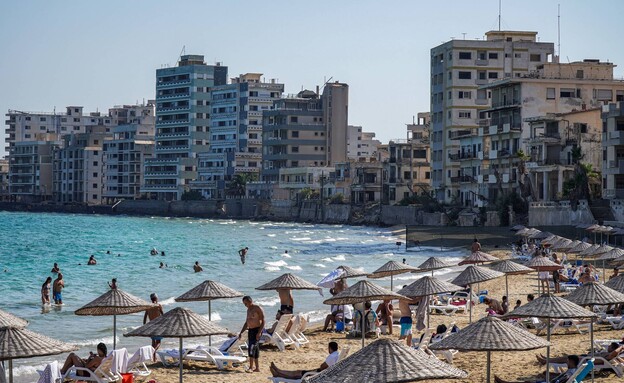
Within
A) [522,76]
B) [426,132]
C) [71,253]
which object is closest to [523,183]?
[522,76]

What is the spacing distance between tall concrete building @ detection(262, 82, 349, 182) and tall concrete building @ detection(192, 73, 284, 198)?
31.8ft

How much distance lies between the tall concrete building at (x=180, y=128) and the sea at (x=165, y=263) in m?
26.7

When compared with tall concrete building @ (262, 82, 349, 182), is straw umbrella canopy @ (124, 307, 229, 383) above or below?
below

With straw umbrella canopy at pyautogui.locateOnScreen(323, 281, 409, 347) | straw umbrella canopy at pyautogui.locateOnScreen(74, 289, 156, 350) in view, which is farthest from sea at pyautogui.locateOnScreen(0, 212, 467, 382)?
straw umbrella canopy at pyautogui.locateOnScreen(323, 281, 409, 347)

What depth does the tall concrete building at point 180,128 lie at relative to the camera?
6014 inches

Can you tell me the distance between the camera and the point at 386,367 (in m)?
11.5

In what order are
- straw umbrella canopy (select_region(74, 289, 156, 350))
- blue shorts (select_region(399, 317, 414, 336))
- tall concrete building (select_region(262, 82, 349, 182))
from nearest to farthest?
straw umbrella canopy (select_region(74, 289, 156, 350)) → blue shorts (select_region(399, 317, 414, 336)) → tall concrete building (select_region(262, 82, 349, 182))

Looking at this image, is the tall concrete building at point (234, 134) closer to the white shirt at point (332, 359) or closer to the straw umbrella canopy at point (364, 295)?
the straw umbrella canopy at point (364, 295)

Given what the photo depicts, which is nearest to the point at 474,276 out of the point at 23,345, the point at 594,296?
the point at 594,296

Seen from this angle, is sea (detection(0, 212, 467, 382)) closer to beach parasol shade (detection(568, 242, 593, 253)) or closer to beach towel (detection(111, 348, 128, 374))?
beach towel (detection(111, 348, 128, 374))

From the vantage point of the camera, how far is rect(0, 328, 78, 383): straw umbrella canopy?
45.6 feet

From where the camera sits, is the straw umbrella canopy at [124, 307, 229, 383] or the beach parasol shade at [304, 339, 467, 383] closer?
the beach parasol shade at [304, 339, 467, 383]

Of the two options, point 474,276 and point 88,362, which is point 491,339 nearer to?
point 88,362

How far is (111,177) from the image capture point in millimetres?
161250
